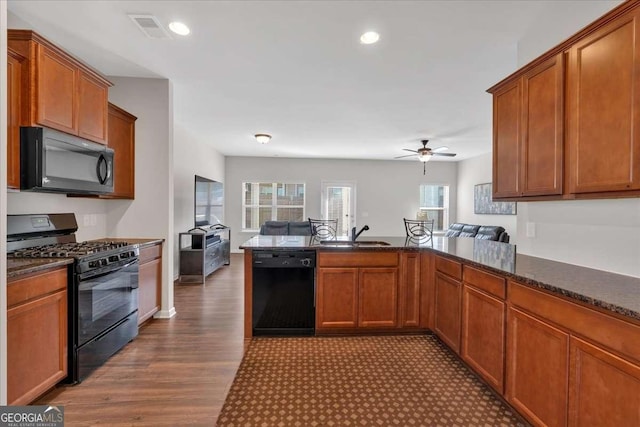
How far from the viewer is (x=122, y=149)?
10.8 ft

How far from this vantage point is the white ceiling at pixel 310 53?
7.39 ft

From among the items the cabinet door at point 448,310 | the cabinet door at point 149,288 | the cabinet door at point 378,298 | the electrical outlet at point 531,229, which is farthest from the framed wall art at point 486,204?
the cabinet door at point 149,288

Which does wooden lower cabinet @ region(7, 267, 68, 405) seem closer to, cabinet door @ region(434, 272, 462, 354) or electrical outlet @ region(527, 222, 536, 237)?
cabinet door @ region(434, 272, 462, 354)

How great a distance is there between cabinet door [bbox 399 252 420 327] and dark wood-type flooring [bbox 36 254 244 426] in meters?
1.58

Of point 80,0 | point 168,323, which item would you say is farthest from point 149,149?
point 168,323

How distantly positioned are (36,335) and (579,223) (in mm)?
3493

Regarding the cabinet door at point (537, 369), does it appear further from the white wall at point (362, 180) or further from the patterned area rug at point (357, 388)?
the white wall at point (362, 180)

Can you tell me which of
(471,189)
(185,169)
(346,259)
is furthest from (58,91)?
(471,189)

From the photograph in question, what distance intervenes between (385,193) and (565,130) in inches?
277

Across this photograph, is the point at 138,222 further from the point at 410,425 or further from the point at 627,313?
the point at 627,313

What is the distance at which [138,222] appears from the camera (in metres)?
3.47

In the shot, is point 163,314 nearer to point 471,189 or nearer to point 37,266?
point 37,266

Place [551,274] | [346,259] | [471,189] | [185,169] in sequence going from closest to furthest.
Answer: [551,274] → [346,259] → [185,169] → [471,189]

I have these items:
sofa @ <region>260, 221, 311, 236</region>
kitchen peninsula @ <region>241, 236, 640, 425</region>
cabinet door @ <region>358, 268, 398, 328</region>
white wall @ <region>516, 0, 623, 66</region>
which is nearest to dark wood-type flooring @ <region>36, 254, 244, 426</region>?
kitchen peninsula @ <region>241, 236, 640, 425</region>
